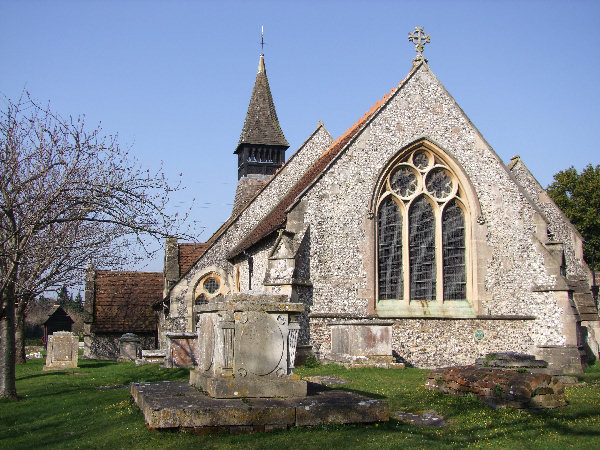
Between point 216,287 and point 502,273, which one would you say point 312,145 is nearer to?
point 216,287

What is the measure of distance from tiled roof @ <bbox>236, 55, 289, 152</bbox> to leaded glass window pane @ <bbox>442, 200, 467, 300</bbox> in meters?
16.5

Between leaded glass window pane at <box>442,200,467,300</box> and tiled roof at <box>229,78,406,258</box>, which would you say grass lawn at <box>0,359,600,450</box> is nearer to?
leaded glass window pane at <box>442,200,467,300</box>

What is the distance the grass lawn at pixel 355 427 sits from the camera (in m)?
7.37

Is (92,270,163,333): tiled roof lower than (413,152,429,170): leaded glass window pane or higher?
lower

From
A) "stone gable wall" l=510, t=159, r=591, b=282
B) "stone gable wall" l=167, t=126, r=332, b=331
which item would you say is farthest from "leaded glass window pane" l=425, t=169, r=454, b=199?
"stone gable wall" l=167, t=126, r=332, b=331

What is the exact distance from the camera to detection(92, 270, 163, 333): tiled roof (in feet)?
107

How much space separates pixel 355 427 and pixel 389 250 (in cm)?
1100

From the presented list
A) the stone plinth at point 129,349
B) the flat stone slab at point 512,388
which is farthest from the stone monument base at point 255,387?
the stone plinth at point 129,349

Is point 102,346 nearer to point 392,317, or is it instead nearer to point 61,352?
point 61,352

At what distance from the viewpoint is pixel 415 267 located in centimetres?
1888

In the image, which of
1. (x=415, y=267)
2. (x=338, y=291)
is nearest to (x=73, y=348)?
(x=338, y=291)

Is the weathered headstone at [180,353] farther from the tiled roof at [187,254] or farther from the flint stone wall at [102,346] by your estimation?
the flint stone wall at [102,346]

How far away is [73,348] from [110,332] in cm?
1033

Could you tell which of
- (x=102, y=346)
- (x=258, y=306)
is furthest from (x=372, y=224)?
(x=102, y=346)
